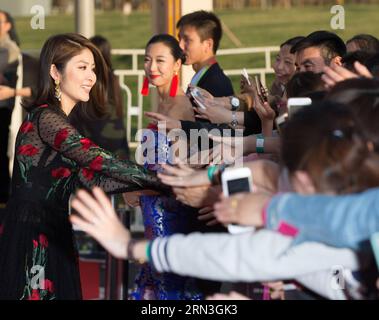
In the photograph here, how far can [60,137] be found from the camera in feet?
15.5

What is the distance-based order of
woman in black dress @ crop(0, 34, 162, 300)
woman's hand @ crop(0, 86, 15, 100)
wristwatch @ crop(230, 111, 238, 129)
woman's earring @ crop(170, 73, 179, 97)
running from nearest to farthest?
woman in black dress @ crop(0, 34, 162, 300) < wristwatch @ crop(230, 111, 238, 129) < woman's earring @ crop(170, 73, 179, 97) < woman's hand @ crop(0, 86, 15, 100)

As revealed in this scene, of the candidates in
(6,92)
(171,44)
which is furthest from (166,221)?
(6,92)

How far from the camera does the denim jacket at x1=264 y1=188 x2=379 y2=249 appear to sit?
8.95 ft

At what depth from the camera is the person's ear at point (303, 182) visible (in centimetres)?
281

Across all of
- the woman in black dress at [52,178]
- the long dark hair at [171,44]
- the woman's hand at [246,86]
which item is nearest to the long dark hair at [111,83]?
the long dark hair at [171,44]

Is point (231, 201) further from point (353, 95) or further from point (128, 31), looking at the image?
point (128, 31)

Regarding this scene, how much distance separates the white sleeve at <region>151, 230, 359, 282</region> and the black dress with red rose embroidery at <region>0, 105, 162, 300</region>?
180 centimetres

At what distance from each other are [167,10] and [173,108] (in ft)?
6.77

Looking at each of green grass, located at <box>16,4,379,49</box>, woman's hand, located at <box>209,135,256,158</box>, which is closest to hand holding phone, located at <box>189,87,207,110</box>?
woman's hand, located at <box>209,135,256,158</box>

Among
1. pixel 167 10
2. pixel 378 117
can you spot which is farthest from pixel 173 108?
pixel 378 117

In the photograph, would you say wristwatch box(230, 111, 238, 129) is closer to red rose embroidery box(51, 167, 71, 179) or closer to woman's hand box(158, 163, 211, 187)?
red rose embroidery box(51, 167, 71, 179)

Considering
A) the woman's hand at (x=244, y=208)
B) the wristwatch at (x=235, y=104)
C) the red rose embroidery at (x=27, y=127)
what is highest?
the woman's hand at (x=244, y=208)

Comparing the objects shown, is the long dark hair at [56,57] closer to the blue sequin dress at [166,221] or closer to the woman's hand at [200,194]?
the blue sequin dress at [166,221]

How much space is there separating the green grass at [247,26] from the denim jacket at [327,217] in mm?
12969
